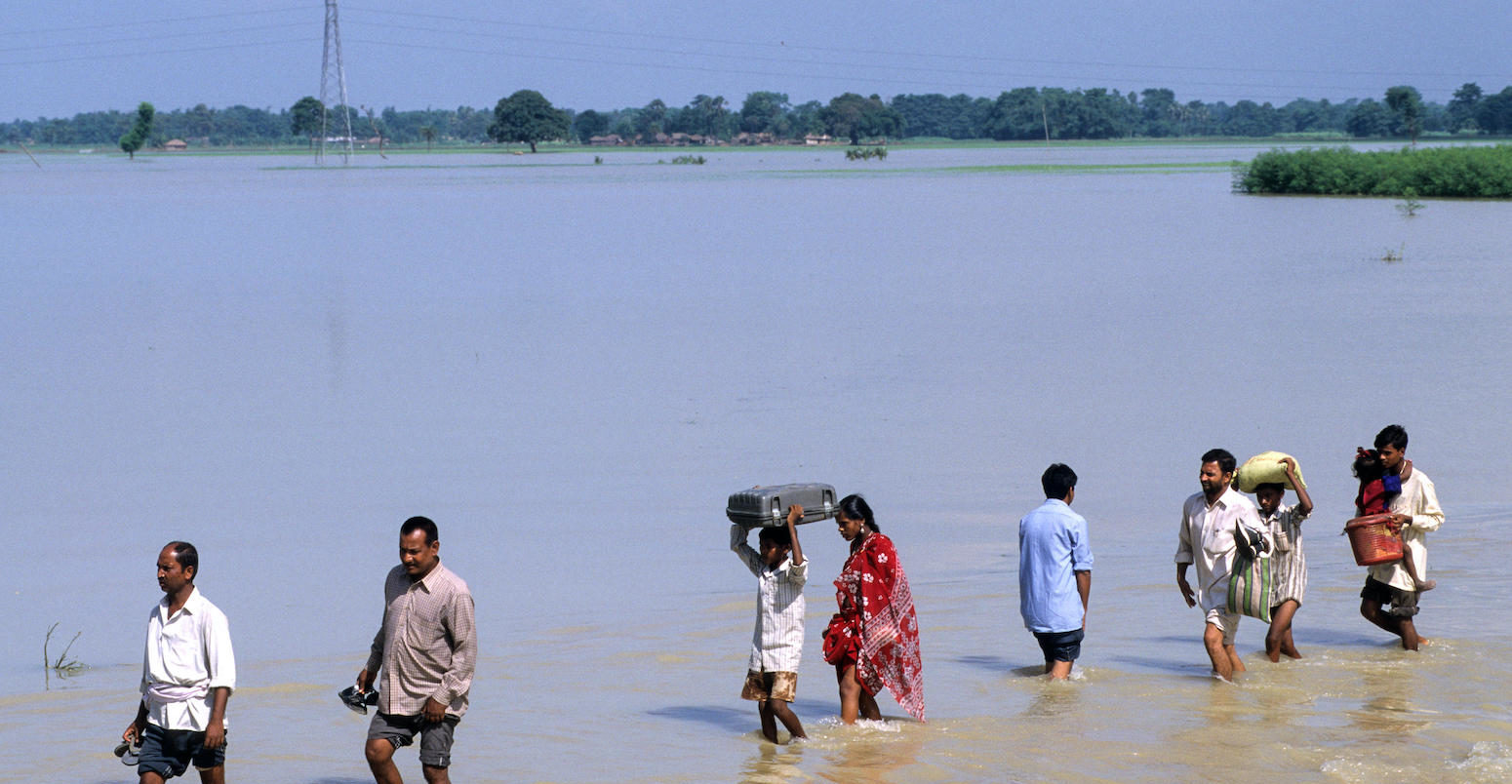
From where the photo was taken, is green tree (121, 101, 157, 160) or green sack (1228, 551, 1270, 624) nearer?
green sack (1228, 551, 1270, 624)

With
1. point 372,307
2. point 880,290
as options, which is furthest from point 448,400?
point 880,290

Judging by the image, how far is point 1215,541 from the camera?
8.38 meters

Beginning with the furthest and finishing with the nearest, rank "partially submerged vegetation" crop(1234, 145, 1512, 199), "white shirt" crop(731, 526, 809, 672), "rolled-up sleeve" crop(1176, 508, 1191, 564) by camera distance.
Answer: "partially submerged vegetation" crop(1234, 145, 1512, 199) → "rolled-up sleeve" crop(1176, 508, 1191, 564) → "white shirt" crop(731, 526, 809, 672)

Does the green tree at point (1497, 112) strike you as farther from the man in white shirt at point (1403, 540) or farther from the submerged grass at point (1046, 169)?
the man in white shirt at point (1403, 540)

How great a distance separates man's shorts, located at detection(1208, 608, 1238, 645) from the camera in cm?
869

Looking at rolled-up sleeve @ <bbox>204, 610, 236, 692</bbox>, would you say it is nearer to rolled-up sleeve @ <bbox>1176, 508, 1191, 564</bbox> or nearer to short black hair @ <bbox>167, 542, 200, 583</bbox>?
short black hair @ <bbox>167, 542, 200, 583</bbox>

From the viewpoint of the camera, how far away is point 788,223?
62.2 meters

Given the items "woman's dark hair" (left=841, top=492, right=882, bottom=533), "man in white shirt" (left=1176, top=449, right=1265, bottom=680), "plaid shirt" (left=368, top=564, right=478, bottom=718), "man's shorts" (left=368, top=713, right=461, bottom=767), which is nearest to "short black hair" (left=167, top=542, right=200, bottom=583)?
"plaid shirt" (left=368, top=564, right=478, bottom=718)

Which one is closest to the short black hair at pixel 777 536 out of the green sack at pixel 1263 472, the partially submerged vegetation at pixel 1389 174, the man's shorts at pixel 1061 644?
the man's shorts at pixel 1061 644

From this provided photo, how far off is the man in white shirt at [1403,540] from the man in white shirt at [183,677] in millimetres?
5777

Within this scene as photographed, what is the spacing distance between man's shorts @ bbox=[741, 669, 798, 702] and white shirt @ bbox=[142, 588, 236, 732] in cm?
243

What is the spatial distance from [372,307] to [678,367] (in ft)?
40.1

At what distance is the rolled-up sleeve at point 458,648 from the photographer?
20.5ft

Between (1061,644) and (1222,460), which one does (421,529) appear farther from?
(1222,460)
